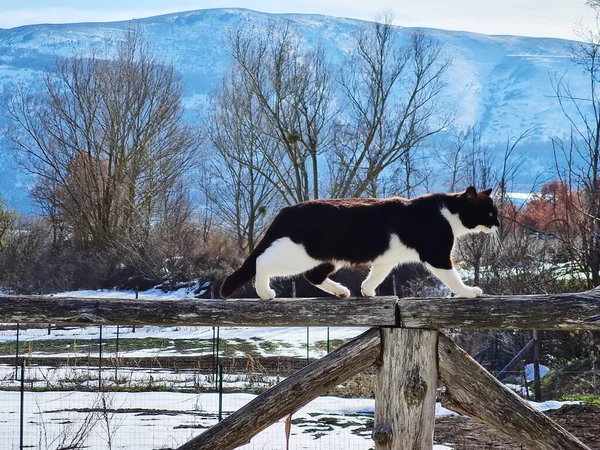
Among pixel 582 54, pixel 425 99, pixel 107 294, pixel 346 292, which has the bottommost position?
pixel 107 294

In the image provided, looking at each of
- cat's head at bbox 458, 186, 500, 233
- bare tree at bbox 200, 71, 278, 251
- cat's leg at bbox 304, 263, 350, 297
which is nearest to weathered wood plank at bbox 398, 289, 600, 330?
cat's leg at bbox 304, 263, 350, 297

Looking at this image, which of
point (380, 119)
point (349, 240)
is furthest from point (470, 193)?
point (380, 119)

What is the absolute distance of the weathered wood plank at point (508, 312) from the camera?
388cm

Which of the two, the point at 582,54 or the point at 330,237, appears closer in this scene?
the point at 330,237

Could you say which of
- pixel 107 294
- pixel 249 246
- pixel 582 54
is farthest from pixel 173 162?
pixel 582 54

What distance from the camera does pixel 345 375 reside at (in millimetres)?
4168

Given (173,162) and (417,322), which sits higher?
(173,162)

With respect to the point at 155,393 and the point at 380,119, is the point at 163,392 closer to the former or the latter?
the point at 155,393

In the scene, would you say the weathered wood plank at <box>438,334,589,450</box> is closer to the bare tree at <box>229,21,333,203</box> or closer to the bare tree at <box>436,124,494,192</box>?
the bare tree at <box>436,124,494,192</box>

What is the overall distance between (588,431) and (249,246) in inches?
1037

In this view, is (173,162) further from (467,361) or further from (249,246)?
(467,361)

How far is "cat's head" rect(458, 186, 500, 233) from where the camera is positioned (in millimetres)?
5293

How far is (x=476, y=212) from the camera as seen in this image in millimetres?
5352

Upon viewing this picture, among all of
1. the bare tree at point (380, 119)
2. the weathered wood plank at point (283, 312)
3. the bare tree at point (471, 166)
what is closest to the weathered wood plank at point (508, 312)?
the weathered wood plank at point (283, 312)
